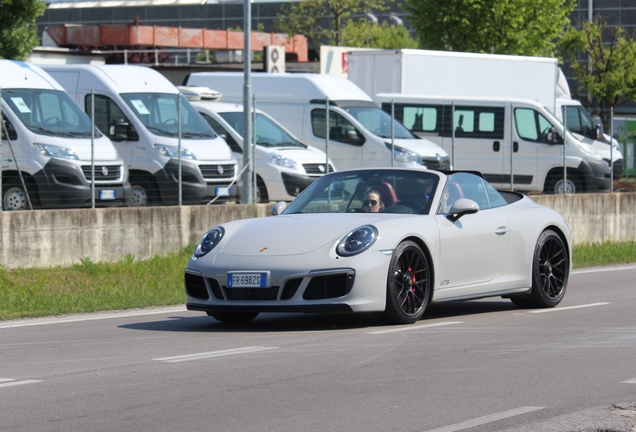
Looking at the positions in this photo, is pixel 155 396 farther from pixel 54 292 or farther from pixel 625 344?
pixel 54 292

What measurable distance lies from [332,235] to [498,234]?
1.97 metres

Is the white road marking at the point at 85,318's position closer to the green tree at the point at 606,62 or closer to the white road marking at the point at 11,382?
the white road marking at the point at 11,382

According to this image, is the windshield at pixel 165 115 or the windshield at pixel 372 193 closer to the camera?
the windshield at pixel 372 193

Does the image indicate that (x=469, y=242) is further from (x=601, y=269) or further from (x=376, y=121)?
(x=376, y=121)

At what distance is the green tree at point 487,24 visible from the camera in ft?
134

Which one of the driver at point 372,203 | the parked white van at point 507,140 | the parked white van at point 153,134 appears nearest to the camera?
the driver at point 372,203

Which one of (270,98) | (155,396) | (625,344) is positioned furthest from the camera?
(270,98)

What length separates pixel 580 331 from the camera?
9.70m

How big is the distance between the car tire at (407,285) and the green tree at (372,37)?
54.4 m

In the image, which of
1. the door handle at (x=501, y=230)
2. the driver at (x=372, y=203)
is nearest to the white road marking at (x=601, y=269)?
the door handle at (x=501, y=230)

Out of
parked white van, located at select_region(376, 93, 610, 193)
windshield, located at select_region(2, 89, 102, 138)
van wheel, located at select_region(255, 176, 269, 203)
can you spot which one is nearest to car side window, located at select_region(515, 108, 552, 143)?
parked white van, located at select_region(376, 93, 610, 193)

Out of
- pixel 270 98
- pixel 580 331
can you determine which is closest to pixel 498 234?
pixel 580 331

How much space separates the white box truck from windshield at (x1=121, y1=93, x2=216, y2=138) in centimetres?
905

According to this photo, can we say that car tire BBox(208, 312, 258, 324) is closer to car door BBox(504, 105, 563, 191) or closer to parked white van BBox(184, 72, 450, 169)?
parked white van BBox(184, 72, 450, 169)
